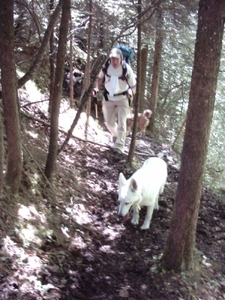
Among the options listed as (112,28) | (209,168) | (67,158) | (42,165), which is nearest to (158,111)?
(209,168)

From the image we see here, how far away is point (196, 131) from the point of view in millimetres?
4590

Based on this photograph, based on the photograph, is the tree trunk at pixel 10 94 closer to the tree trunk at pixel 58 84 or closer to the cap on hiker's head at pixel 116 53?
the tree trunk at pixel 58 84

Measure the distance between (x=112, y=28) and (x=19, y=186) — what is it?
585 cm

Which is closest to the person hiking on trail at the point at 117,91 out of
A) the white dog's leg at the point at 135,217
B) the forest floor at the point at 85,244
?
the forest floor at the point at 85,244

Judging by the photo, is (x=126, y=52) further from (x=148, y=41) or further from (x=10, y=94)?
(x=10, y=94)

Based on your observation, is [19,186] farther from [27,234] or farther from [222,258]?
[222,258]

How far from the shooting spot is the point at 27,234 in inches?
184

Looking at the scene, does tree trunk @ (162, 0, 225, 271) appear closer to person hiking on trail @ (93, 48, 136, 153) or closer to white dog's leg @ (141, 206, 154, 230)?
white dog's leg @ (141, 206, 154, 230)

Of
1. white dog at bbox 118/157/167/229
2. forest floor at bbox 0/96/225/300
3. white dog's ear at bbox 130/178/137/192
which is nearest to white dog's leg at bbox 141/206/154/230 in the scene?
white dog at bbox 118/157/167/229

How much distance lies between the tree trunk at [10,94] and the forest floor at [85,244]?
0.39m

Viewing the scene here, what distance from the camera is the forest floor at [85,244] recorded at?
4152 mm

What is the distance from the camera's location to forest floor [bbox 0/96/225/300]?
4.15m

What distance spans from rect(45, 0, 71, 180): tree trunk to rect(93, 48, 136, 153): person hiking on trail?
2796mm

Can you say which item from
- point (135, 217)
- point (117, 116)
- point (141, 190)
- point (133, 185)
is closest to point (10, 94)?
point (133, 185)
